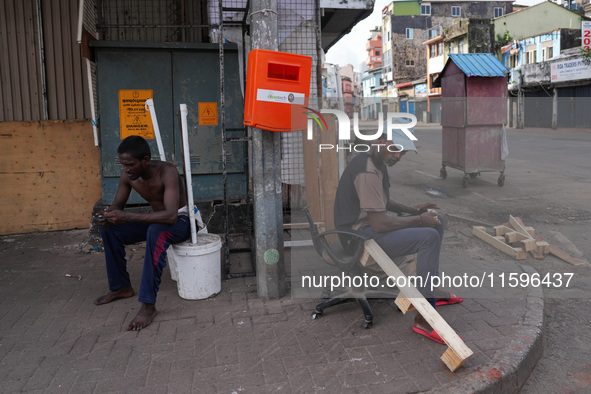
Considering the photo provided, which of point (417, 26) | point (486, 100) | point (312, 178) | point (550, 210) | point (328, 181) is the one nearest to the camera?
point (328, 181)

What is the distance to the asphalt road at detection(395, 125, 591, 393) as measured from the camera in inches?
133

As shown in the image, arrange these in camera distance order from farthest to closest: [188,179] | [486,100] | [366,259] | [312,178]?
[486,100] → [312,178] → [188,179] → [366,259]

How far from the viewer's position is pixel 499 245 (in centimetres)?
583

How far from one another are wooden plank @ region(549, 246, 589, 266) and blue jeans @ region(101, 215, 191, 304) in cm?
419

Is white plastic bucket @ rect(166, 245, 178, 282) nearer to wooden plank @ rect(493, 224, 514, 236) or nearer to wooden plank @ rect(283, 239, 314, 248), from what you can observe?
wooden plank @ rect(283, 239, 314, 248)

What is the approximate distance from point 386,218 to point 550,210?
5377mm


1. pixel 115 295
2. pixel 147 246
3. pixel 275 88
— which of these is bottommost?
pixel 115 295

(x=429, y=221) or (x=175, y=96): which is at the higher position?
(x=175, y=96)

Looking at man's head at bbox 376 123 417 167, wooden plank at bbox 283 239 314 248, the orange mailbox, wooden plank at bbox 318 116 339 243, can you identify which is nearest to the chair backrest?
man's head at bbox 376 123 417 167

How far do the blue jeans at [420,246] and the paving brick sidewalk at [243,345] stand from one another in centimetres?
44

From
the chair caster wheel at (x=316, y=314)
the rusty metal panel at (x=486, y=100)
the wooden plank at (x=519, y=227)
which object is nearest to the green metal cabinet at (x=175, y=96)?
the chair caster wheel at (x=316, y=314)

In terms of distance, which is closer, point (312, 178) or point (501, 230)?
point (312, 178)

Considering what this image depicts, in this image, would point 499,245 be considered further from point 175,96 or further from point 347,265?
point 175,96

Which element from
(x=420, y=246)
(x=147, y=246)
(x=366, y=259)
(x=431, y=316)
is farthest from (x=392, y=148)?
(x=147, y=246)
